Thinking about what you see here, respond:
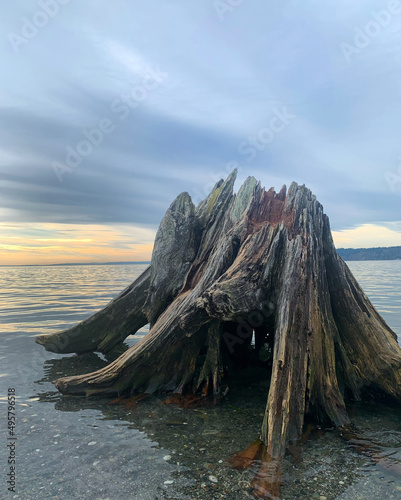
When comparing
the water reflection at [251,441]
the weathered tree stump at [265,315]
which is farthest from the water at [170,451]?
the weathered tree stump at [265,315]

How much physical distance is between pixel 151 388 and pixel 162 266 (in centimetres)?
277

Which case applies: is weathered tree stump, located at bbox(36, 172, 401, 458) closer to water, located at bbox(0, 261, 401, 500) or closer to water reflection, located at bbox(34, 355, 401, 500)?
water reflection, located at bbox(34, 355, 401, 500)

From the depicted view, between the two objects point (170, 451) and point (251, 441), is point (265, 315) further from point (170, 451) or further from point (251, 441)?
point (170, 451)

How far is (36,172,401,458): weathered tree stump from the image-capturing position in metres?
5.73

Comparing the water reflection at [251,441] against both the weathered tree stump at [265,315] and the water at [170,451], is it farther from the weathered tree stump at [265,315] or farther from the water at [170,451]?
the weathered tree stump at [265,315]

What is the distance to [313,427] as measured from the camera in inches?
218

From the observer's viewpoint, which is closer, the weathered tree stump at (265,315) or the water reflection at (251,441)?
the water reflection at (251,441)

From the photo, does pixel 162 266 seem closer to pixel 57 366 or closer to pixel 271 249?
pixel 271 249

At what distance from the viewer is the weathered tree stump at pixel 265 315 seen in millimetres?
5734

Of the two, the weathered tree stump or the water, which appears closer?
the water

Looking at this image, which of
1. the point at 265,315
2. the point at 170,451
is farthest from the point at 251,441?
the point at 265,315

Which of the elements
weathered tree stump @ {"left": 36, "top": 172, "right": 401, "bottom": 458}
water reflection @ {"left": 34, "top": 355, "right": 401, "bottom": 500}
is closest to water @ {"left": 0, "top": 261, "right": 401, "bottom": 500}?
water reflection @ {"left": 34, "top": 355, "right": 401, "bottom": 500}

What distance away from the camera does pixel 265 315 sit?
666 cm

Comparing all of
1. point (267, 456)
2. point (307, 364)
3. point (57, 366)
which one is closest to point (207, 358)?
point (307, 364)
